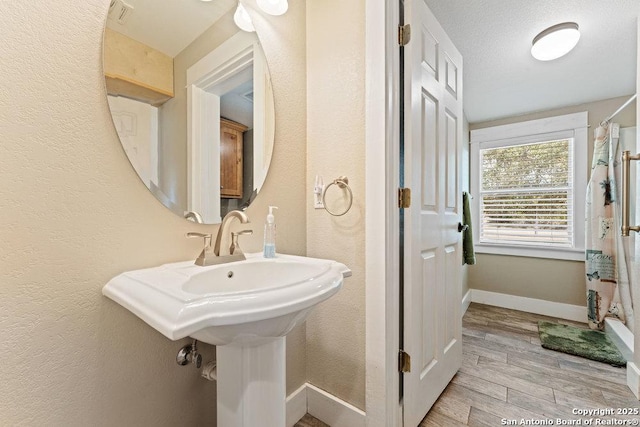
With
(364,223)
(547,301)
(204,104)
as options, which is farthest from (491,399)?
(204,104)

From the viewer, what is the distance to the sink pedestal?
0.78m

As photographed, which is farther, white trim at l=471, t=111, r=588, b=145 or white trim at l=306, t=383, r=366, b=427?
white trim at l=471, t=111, r=588, b=145

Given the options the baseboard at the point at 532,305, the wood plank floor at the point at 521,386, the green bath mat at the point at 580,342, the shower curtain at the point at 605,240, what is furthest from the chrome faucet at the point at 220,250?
the baseboard at the point at 532,305

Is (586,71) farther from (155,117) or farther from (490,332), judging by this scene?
(155,117)

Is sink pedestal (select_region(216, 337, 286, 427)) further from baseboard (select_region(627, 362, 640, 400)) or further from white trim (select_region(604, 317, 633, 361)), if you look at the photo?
white trim (select_region(604, 317, 633, 361))

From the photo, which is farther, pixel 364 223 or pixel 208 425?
pixel 364 223

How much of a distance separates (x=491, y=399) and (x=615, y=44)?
2.38 m

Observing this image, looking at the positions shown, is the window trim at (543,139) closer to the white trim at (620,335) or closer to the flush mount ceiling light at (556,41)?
the white trim at (620,335)

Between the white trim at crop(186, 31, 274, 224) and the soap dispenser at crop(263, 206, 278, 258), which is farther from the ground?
the white trim at crop(186, 31, 274, 224)

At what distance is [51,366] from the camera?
2.25 feet

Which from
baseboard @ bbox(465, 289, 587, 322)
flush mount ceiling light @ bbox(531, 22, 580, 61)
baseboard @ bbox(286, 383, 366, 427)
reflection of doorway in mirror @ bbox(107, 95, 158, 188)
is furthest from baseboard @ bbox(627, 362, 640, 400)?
reflection of doorway in mirror @ bbox(107, 95, 158, 188)

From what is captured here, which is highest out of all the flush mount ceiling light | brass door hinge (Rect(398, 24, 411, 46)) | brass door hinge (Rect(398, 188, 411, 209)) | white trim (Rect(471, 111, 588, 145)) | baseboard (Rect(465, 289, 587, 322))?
the flush mount ceiling light

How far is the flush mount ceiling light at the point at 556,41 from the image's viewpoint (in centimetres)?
162

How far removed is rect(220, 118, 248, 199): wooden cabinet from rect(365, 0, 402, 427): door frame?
1.79 feet
